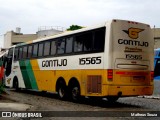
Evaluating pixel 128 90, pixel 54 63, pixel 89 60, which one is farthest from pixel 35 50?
pixel 128 90

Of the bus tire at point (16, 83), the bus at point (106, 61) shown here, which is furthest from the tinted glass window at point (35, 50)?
the bus tire at point (16, 83)

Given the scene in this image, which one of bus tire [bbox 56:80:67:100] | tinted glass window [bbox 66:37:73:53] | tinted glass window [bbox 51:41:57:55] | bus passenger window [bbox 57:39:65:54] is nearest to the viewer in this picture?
tinted glass window [bbox 66:37:73:53]

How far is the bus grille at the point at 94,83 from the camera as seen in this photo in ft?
50.5

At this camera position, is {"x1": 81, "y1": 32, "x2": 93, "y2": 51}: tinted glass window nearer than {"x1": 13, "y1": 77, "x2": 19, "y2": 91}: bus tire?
Yes

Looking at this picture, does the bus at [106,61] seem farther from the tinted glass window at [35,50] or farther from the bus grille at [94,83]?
the tinted glass window at [35,50]

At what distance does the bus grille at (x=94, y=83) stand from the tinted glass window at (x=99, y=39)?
1.20m

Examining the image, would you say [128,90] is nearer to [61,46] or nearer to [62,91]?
[62,91]

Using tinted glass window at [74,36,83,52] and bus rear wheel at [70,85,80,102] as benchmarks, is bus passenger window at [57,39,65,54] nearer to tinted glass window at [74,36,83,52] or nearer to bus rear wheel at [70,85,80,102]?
tinted glass window at [74,36,83,52]

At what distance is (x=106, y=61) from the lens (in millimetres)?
15000

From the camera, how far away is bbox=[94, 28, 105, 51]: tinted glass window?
606 inches

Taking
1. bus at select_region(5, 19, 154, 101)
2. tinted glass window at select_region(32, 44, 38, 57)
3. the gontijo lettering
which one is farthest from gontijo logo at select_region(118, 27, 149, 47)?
tinted glass window at select_region(32, 44, 38, 57)

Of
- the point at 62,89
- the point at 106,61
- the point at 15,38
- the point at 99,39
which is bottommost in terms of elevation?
the point at 62,89

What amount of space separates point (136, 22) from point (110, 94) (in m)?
3.35

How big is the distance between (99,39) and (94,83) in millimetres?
1856
